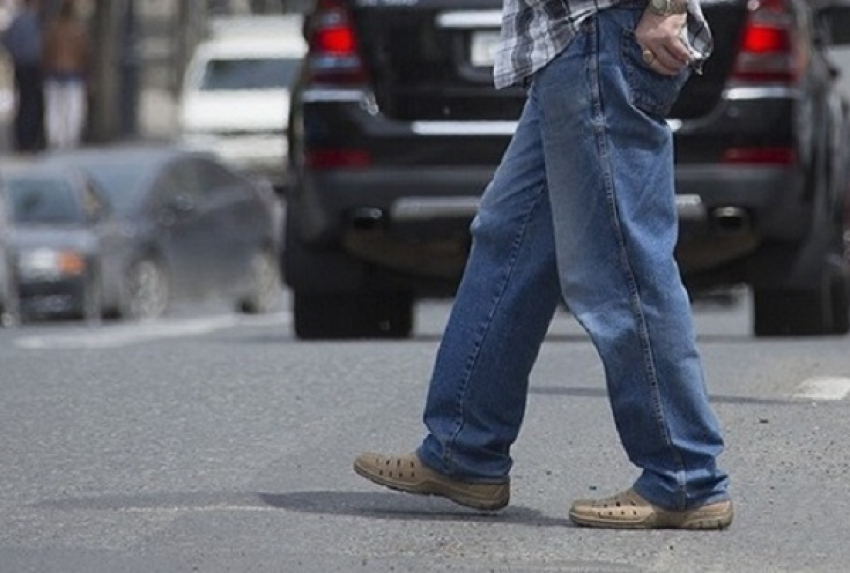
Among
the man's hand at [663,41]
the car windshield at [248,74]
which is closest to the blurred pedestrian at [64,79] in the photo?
the car windshield at [248,74]

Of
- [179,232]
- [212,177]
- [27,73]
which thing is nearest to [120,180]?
[179,232]

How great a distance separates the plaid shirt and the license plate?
4.88 metres

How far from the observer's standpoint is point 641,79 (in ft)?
22.4

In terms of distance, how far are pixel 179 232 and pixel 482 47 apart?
12.9 m

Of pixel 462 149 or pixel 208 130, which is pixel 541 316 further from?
pixel 208 130

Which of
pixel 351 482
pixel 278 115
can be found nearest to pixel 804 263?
pixel 351 482

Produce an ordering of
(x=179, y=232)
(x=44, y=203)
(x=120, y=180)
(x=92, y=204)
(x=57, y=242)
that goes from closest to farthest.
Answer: (x=57, y=242) → (x=92, y=204) → (x=44, y=203) → (x=179, y=232) → (x=120, y=180)

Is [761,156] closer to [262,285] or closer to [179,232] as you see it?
[179,232]

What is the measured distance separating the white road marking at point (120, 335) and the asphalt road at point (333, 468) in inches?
107

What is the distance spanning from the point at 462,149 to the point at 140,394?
2.68 metres

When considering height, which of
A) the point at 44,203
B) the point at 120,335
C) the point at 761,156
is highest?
the point at 761,156

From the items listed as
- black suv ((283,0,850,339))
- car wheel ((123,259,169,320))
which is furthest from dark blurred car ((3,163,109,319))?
black suv ((283,0,850,339))

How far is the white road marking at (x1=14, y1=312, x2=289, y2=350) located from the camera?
14.2m

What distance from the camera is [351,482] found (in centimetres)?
767
